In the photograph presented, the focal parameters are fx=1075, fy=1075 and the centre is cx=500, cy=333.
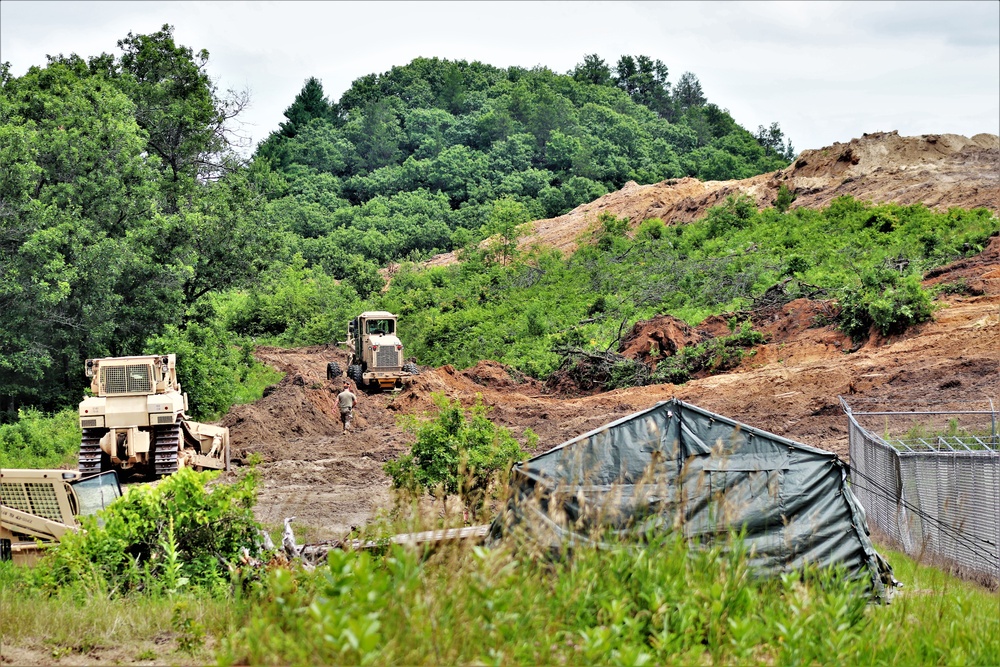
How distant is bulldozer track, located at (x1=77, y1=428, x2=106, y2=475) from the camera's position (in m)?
17.8

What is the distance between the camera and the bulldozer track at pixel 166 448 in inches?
709

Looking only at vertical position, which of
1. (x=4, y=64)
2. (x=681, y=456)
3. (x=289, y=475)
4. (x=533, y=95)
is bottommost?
(x=289, y=475)

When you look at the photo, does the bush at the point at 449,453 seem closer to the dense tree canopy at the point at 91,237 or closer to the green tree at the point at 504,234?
the dense tree canopy at the point at 91,237

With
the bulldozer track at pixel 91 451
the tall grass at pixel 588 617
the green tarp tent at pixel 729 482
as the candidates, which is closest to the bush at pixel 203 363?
the bulldozer track at pixel 91 451

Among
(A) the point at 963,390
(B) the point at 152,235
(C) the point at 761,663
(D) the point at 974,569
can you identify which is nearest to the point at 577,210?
(B) the point at 152,235

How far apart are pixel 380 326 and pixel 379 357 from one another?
1233 mm

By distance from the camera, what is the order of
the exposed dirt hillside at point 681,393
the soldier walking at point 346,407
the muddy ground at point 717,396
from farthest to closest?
the soldier walking at point 346,407, the muddy ground at point 717,396, the exposed dirt hillside at point 681,393

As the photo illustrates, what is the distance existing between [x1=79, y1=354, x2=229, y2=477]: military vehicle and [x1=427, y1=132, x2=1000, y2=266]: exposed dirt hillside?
2774 centimetres

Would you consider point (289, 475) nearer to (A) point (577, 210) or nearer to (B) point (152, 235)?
(B) point (152, 235)

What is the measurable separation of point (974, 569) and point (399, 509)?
20.1 feet

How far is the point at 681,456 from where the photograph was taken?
9750mm

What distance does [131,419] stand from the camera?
17984 millimetres

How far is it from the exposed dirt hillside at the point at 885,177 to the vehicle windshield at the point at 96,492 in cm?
3117

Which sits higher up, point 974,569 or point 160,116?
point 160,116
